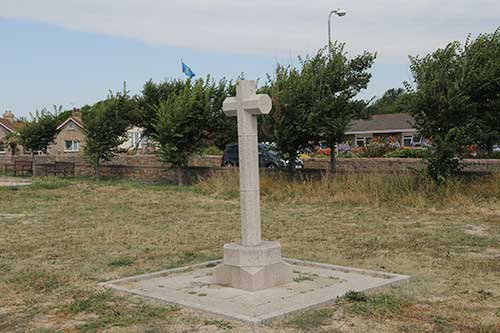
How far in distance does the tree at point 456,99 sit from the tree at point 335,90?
3493 mm

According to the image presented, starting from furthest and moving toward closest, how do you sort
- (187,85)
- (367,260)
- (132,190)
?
(187,85) → (132,190) → (367,260)

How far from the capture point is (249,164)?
7.40 metres

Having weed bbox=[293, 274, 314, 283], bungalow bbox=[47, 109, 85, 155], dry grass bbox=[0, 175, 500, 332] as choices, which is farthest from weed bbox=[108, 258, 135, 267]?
bungalow bbox=[47, 109, 85, 155]

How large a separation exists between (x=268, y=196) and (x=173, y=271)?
10.2 m

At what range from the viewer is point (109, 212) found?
620 inches

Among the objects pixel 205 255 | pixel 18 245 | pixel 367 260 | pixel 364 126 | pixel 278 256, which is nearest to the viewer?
pixel 278 256

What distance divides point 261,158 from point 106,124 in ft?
23.5

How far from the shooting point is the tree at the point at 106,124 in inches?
1117

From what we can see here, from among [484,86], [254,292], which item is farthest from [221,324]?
[484,86]

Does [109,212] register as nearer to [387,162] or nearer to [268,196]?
[268,196]

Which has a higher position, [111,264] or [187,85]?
[187,85]

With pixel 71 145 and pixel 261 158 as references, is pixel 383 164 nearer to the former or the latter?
pixel 261 158

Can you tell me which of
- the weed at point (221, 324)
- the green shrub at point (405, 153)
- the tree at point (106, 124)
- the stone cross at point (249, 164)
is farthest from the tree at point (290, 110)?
the weed at point (221, 324)

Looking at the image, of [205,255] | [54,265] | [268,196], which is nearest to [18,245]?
[54,265]
